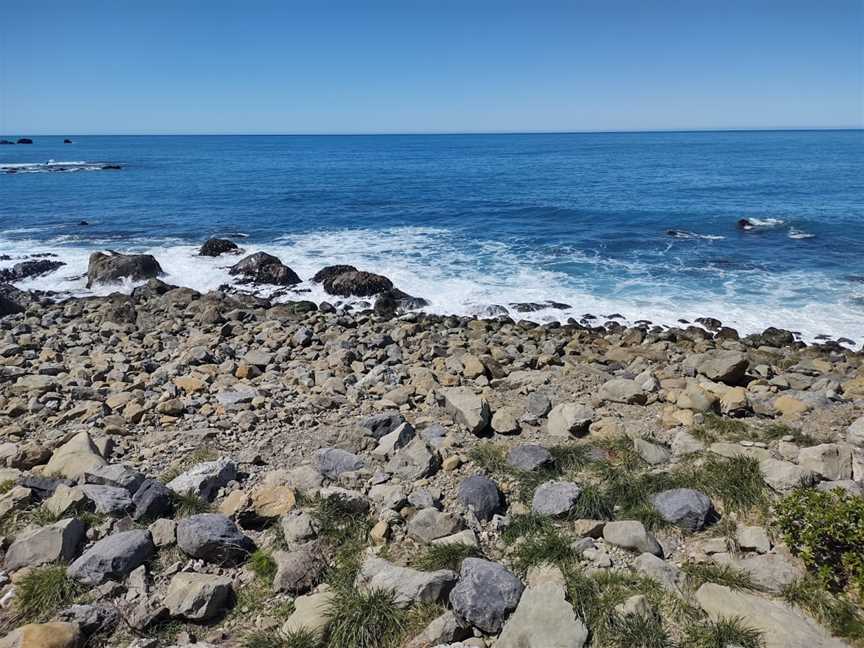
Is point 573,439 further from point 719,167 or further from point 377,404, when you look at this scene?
point 719,167

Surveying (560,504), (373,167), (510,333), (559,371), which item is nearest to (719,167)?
(373,167)

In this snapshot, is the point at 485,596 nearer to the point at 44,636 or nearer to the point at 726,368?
the point at 44,636

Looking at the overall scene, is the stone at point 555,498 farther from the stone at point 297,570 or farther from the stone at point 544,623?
the stone at point 297,570

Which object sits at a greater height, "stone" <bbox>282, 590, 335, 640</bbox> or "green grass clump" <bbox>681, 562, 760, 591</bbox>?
"green grass clump" <bbox>681, 562, 760, 591</bbox>

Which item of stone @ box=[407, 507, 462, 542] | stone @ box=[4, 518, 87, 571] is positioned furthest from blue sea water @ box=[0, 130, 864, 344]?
stone @ box=[4, 518, 87, 571]

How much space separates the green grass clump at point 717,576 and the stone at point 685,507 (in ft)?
1.98

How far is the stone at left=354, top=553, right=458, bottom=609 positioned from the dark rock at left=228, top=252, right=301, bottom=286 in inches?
773

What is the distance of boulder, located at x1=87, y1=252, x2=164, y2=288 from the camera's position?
2320 cm

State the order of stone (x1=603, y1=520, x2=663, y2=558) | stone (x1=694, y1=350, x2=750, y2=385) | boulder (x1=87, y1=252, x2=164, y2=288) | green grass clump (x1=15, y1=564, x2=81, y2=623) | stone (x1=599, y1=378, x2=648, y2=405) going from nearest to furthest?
green grass clump (x1=15, y1=564, x2=81, y2=623) → stone (x1=603, y1=520, x2=663, y2=558) → stone (x1=599, y1=378, x2=648, y2=405) → stone (x1=694, y1=350, x2=750, y2=385) → boulder (x1=87, y1=252, x2=164, y2=288)

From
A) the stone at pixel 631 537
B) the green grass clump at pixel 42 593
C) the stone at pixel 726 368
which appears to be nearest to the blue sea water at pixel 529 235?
the stone at pixel 726 368

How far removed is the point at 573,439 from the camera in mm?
8164

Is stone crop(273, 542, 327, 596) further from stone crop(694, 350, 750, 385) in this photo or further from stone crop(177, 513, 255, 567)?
stone crop(694, 350, 750, 385)

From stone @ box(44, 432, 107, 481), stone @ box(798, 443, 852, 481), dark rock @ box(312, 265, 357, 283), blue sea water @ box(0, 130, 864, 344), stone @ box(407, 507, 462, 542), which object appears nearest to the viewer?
stone @ box(407, 507, 462, 542)

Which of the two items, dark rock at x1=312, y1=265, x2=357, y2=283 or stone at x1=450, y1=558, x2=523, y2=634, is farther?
dark rock at x1=312, y1=265, x2=357, y2=283
